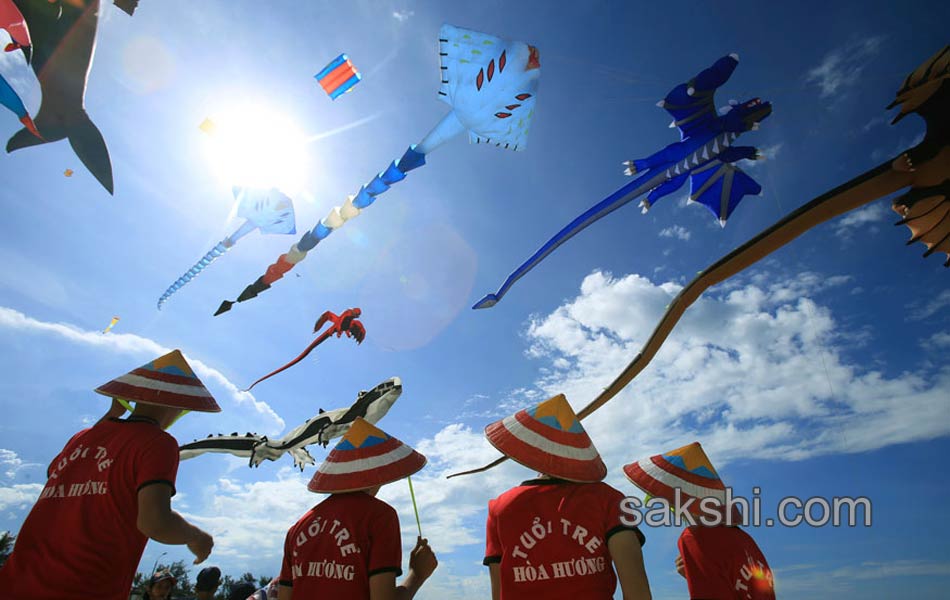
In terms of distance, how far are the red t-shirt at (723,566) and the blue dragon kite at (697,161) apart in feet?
12.6

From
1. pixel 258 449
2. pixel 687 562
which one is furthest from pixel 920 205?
pixel 258 449

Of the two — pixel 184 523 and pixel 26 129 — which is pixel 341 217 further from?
pixel 184 523

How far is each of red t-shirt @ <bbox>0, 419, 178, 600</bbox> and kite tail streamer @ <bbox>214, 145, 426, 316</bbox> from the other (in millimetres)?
5876

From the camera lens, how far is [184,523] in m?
2.60

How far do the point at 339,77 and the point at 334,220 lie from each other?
7.78ft

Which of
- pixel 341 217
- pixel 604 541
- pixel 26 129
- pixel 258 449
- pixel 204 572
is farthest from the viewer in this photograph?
pixel 258 449

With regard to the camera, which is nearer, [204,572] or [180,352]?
[180,352]

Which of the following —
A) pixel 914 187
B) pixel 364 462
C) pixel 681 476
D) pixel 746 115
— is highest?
pixel 746 115

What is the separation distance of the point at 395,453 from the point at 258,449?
23.7ft

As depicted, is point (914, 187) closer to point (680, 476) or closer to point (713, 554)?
point (680, 476)

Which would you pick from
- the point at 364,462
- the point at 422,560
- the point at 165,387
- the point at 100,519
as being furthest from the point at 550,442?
the point at 165,387

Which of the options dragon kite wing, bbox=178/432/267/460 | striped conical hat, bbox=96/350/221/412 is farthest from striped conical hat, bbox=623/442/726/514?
dragon kite wing, bbox=178/432/267/460

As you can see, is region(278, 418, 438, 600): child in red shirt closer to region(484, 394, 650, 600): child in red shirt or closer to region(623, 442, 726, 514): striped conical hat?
region(484, 394, 650, 600): child in red shirt

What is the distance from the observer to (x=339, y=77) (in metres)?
7.62
